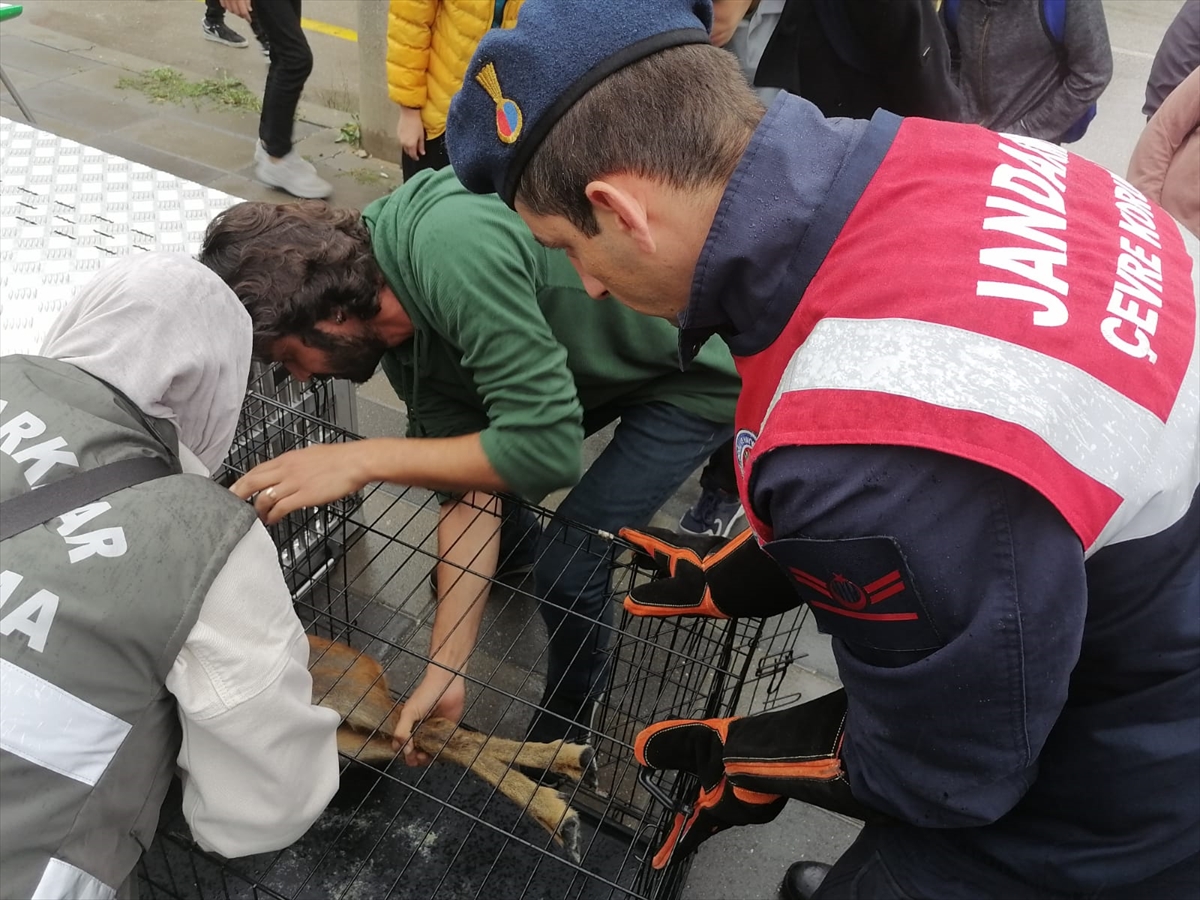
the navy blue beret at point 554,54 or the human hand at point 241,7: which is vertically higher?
the navy blue beret at point 554,54

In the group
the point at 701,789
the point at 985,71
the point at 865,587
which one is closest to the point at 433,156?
the point at 985,71

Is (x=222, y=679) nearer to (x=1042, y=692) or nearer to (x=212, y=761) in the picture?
(x=212, y=761)

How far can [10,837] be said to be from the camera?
1027 millimetres

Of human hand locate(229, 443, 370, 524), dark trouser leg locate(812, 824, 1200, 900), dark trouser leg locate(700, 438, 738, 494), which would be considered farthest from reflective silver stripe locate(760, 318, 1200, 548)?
dark trouser leg locate(700, 438, 738, 494)

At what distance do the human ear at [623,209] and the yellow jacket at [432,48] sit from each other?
77.3 inches

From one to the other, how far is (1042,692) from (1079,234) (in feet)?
1.56

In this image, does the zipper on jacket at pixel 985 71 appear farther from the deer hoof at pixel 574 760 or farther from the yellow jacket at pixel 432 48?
the deer hoof at pixel 574 760

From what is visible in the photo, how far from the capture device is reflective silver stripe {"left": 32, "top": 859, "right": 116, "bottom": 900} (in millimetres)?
1071

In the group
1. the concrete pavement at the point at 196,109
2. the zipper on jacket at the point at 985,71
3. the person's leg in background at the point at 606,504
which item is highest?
the zipper on jacket at the point at 985,71

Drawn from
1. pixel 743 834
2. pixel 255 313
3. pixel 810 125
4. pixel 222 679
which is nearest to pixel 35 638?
pixel 222 679

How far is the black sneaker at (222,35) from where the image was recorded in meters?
6.14

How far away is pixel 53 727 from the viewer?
104 cm

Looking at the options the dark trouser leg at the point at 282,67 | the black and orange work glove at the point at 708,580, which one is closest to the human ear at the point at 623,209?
the black and orange work glove at the point at 708,580

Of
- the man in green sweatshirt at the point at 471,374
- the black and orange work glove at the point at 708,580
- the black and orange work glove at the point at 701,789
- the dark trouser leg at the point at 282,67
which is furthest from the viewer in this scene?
the dark trouser leg at the point at 282,67
